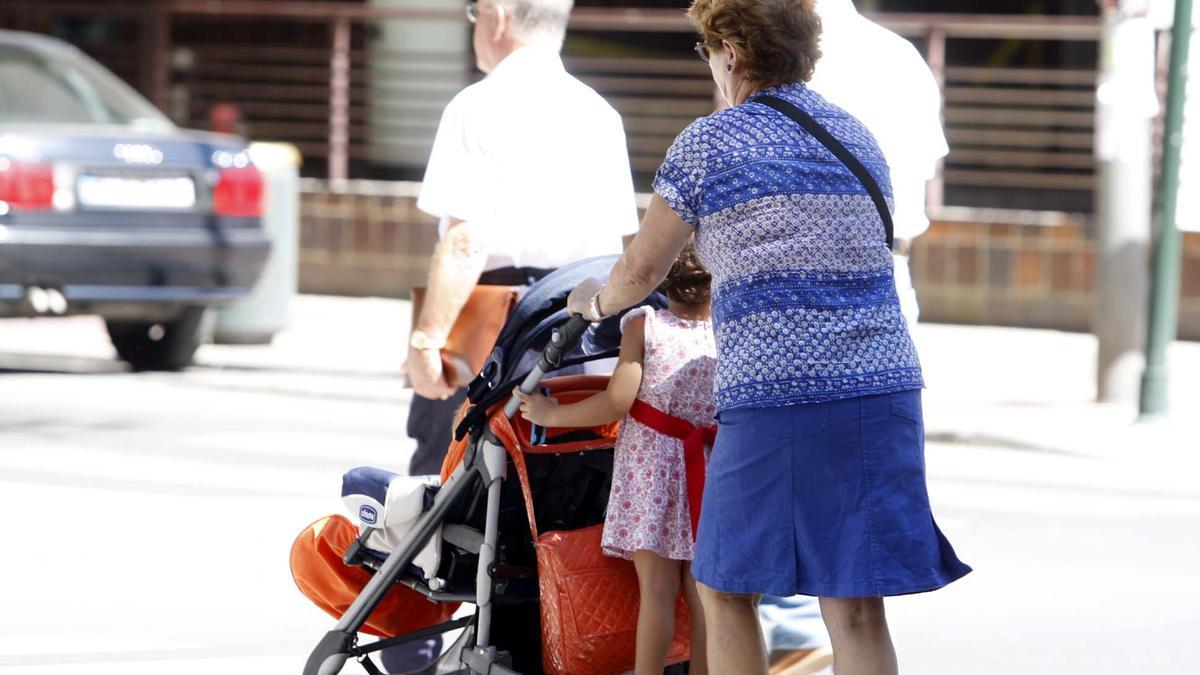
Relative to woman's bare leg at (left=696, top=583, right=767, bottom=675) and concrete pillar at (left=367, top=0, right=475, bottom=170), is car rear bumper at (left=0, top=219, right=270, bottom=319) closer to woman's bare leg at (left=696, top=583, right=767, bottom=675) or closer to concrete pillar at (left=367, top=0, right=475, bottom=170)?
concrete pillar at (left=367, top=0, right=475, bottom=170)

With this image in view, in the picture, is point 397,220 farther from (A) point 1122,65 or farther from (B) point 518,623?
(B) point 518,623

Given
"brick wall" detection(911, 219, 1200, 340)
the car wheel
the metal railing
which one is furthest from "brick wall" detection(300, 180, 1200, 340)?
the car wheel

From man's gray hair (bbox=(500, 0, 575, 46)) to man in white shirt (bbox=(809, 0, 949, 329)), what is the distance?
71 centimetres

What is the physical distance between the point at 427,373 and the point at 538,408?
2.33ft

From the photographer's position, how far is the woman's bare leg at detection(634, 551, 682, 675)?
4.47m

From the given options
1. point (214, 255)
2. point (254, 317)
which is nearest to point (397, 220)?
point (254, 317)

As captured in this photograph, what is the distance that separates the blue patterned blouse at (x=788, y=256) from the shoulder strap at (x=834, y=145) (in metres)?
0.01

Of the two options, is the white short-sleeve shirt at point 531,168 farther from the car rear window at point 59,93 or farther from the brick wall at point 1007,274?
the brick wall at point 1007,274

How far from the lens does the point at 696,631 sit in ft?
15.1

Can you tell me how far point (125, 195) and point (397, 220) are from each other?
4.87 meters

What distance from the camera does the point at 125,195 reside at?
10.7m

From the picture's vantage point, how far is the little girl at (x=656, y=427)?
4.45m

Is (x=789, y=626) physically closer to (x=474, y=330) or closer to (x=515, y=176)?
(x=474, y=330)

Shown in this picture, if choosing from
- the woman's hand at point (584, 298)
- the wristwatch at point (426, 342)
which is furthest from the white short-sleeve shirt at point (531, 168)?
the woman's hand at point (584, 298)
